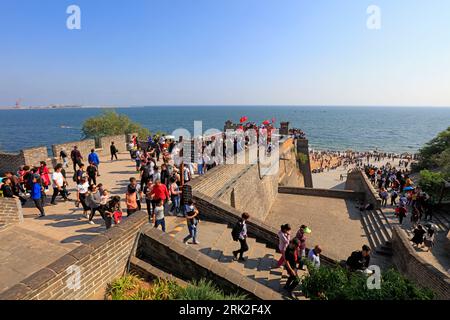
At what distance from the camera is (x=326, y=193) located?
20250 mm

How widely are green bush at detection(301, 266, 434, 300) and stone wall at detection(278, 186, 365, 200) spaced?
47.8 feet

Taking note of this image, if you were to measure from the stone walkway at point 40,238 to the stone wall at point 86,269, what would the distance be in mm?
1598

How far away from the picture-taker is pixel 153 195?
8.27 m

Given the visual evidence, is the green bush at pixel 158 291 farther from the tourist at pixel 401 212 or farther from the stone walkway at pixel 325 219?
the tourist at pixel 401 212

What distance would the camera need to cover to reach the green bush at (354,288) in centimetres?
538

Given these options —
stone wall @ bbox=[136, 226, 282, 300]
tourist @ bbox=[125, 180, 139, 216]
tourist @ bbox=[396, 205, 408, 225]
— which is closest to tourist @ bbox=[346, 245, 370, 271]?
stone wall @ bbox=[136, 226, 282, 300]

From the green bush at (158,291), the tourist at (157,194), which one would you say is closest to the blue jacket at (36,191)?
the tourist at (157,194)

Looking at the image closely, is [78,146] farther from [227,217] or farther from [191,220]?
[191,220]

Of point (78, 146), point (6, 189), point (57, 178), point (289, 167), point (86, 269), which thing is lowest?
point (289, 167)

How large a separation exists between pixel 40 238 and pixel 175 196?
13.6ft

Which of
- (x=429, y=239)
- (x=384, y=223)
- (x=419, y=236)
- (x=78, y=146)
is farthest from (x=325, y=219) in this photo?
(x=78, y=146)

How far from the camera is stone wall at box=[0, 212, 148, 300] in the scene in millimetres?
4422

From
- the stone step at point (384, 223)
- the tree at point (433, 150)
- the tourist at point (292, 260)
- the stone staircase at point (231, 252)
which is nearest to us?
the tourist at point (292, 260)
